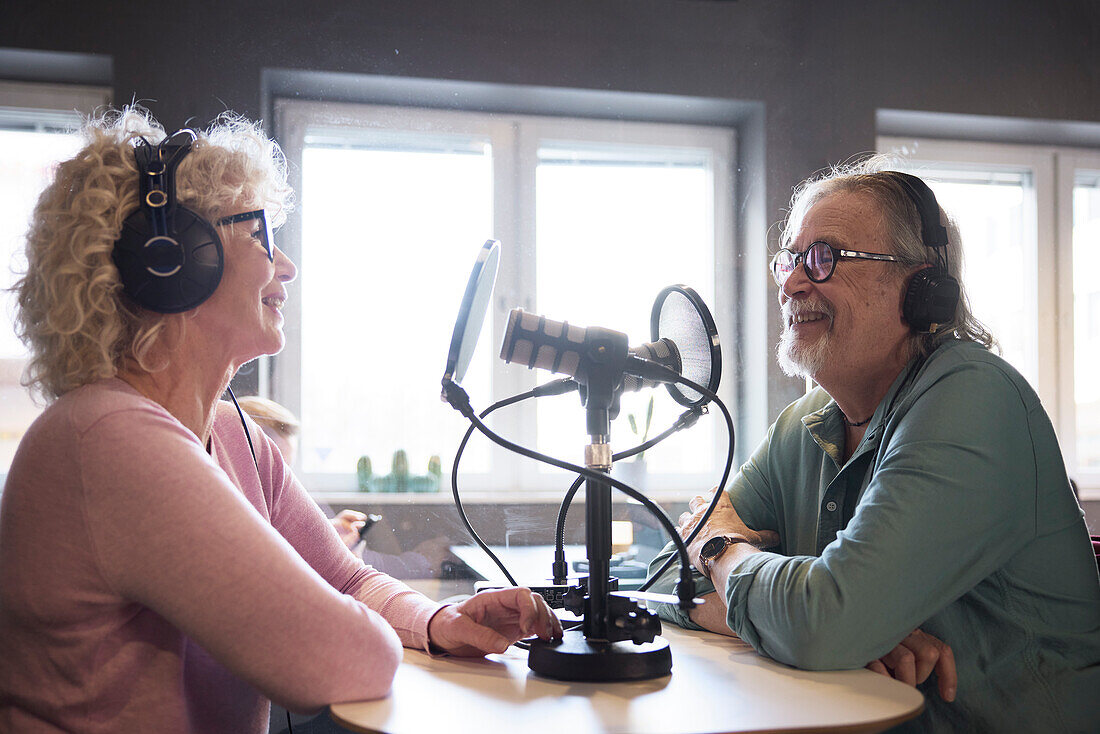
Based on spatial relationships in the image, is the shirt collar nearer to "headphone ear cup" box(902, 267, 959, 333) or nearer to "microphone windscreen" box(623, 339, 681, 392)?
→ "headphone ear cup" box(902, 267, 959, 333)

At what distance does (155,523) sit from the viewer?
93 cm

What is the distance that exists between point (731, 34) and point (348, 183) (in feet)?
4.33

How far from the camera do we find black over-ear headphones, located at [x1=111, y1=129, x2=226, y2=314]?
1.12 metres

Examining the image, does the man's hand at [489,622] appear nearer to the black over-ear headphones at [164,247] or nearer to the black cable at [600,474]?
the black cable at [600,474]

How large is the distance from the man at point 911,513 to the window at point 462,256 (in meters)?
1.13

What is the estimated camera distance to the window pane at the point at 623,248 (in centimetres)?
278

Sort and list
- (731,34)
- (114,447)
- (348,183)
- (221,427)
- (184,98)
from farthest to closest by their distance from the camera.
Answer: (731,34)
(348,183)
(184,98)
(221,427)
(114,447)

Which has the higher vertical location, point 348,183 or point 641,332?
point 348,183

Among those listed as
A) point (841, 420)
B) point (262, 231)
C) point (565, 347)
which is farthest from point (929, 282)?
point (262, 231)

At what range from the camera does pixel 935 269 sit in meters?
1.53

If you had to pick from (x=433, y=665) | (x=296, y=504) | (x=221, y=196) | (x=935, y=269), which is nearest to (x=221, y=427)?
(x=296, y=504)

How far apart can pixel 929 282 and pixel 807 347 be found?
23cm

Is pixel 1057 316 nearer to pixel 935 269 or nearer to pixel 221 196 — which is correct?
pixel 935 269

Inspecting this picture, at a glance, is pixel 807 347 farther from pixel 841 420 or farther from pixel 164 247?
pixel 164 247
